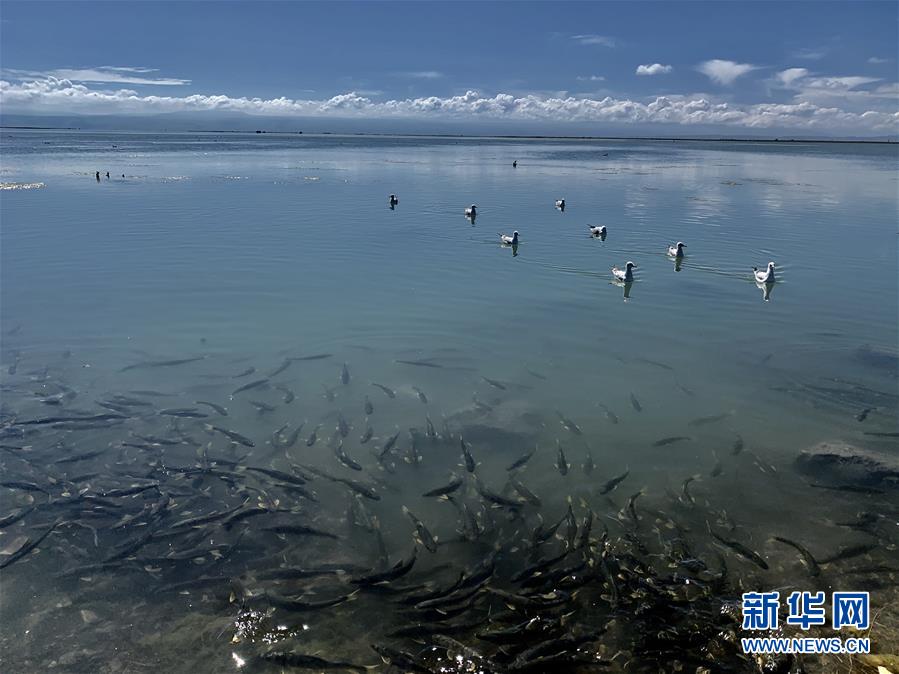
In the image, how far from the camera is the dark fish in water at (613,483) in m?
10.2

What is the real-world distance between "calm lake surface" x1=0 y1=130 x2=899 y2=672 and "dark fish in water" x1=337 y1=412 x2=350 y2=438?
0.17 m

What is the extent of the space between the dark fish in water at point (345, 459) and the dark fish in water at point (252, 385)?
3.35 m

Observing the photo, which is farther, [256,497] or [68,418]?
[68,418]

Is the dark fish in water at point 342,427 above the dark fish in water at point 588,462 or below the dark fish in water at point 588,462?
above

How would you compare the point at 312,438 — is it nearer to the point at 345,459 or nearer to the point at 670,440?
the point at 345,459

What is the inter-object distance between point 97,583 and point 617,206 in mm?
39619

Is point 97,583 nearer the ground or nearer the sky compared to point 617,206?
nearer the ground

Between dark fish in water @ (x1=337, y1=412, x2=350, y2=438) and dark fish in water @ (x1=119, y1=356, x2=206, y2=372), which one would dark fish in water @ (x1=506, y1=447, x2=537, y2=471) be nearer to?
dark fish in water @ (x1=337, y1=412, x2=350, y2=438)

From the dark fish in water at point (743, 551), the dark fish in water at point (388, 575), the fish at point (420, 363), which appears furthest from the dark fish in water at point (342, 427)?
the dark fish in water at point (743, 551)

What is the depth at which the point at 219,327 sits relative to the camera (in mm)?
17391

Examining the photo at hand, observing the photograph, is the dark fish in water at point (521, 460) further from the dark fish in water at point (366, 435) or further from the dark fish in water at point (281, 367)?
the dark fish in water at point (281, 367)

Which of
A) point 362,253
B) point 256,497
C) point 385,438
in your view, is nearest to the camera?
point 256,497

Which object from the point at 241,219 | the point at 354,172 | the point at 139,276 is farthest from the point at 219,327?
the point at 354,172

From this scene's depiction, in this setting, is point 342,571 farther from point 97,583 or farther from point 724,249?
point 724,249
